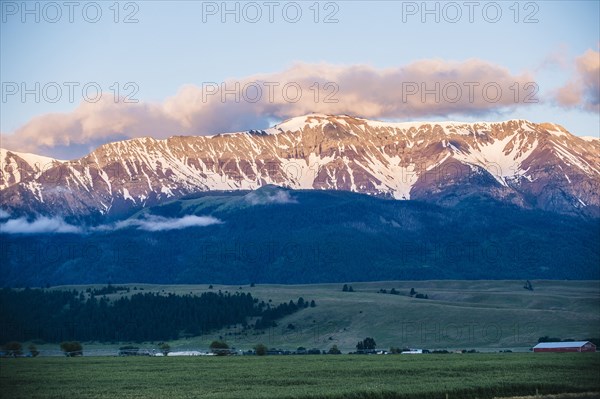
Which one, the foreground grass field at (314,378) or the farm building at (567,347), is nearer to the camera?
the foreground grass field at (314,378)

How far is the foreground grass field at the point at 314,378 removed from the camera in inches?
4154

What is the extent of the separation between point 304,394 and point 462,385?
17.5 meters

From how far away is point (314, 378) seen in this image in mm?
120500

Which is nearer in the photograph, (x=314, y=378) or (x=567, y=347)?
(x=314, y=378)

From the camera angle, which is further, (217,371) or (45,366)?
(45,366)

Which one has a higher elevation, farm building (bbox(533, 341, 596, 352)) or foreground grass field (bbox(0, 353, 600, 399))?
foreground grass field (bbox(0, 353, 600, 399))

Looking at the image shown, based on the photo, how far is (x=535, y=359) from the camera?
14538 centimetres

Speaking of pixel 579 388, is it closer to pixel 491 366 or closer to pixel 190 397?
pixel 491 366

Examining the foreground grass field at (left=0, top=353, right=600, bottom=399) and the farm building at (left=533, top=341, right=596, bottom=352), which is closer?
the foreground grass field at (left=0, top=353, right=600, bottom=399)

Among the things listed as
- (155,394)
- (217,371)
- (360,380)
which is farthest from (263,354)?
(155,394)

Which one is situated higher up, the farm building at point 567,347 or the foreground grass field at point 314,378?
the foreground grass field at point 314,378

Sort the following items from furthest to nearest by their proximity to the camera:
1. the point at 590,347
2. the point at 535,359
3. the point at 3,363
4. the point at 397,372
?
the point at 590,347 → the point at 3,363 → the point at 535,359 → the point at 397,372

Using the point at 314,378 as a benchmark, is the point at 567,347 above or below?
below

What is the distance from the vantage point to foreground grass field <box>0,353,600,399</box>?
105500mm
